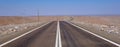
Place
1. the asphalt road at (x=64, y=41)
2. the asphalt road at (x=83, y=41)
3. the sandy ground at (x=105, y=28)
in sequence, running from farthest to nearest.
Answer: the sandy ground at (x=105, y=28)
the asphalt road at (x=64, y=41)
the asphalt road at (x=83, y=41)

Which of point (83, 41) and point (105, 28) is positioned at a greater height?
point (83, 41)

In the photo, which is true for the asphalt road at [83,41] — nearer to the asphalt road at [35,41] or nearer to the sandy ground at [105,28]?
the asphalt road at [35,41]

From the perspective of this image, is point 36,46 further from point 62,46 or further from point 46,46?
point 62,46

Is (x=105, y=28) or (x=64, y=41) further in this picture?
(x=105, y=28)

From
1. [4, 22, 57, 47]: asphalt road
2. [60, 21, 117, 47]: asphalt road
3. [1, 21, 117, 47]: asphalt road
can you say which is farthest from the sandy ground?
[4, 22, 57, 47]: asphalt road

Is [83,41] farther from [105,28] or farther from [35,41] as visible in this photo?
[105,28]

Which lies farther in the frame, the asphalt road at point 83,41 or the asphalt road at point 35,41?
the asphalt road at point 35,41

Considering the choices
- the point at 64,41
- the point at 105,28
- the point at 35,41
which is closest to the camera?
the point at 64,41

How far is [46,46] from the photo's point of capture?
13766 mm

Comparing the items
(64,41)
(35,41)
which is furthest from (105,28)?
(35,41)

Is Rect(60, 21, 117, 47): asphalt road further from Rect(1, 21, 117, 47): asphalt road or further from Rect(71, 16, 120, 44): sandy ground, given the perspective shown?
Rect(71, 16, 120, 44): sandy ground

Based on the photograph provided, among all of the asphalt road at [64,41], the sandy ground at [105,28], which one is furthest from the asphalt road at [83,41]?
the sandy ground at [105,28]

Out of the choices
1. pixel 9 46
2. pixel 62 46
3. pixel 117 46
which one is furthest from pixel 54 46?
pixel 117 46

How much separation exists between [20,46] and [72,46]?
282cm
